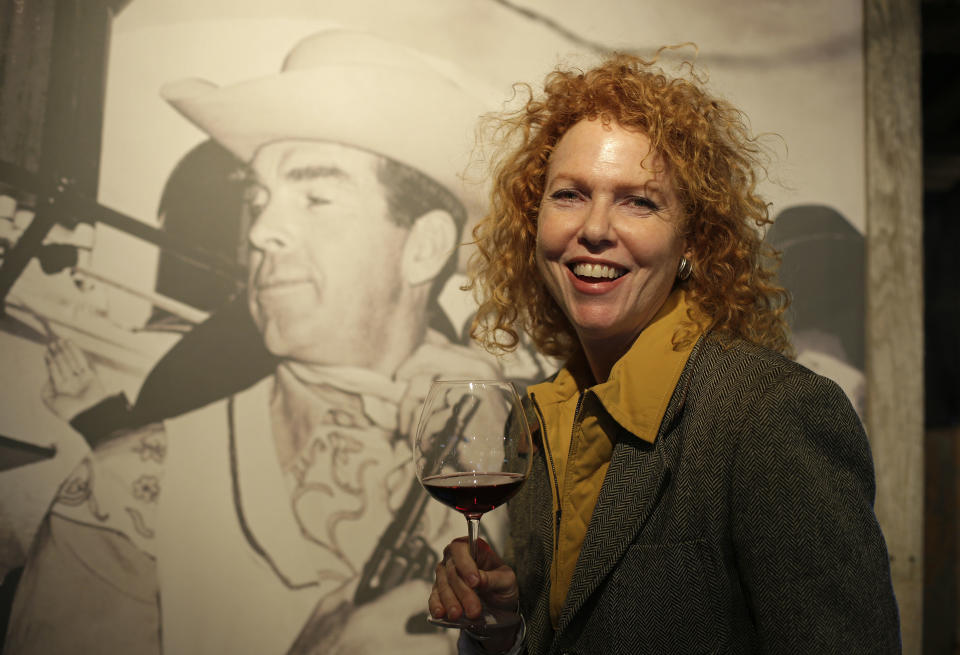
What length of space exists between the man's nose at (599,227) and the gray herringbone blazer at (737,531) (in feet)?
0.78

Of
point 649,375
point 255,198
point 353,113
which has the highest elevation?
point 353,113

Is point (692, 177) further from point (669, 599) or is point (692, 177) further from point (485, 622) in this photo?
point (485, 622)

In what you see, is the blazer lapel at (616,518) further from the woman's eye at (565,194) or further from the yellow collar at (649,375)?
the woman's eye at (565,194)

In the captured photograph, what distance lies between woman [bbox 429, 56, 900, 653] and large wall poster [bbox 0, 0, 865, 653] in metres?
0.51

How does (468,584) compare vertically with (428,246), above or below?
below

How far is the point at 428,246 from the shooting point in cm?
181

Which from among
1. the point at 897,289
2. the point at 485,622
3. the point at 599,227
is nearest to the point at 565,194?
the point at 599,227

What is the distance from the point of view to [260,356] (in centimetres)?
172

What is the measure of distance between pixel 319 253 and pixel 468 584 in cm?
103

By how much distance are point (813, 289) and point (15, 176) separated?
7.22 ft

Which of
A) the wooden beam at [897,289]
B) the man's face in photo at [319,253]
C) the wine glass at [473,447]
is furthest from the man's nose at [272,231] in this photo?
the wooden beam at [897,289]

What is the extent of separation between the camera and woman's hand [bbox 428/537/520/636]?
979 mm

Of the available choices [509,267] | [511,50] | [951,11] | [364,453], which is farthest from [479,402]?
[951,11]

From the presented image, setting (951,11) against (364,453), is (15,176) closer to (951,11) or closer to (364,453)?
(364,453)
